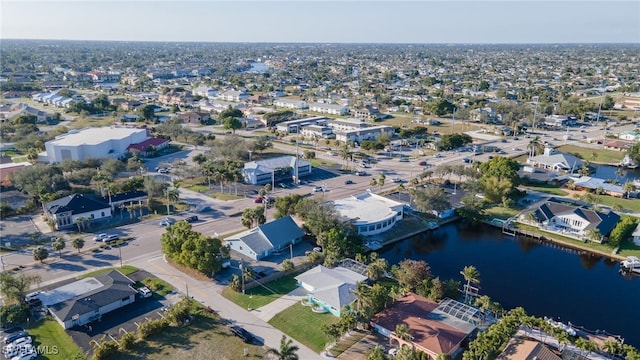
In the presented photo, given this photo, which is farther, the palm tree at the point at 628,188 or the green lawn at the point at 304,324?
the palm tree at the point at 628,188

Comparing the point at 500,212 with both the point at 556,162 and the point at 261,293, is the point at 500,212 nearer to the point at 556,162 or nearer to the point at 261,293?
the point at 556,162

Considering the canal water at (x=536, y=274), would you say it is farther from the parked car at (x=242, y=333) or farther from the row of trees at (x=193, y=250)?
the parked car at (x=242, y=333)

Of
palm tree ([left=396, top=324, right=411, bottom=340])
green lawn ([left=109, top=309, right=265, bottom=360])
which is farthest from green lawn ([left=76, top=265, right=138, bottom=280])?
palm tree ([left=396, top=324, right=411, bottom=340])

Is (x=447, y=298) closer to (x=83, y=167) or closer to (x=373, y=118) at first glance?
(x=83, y=167)

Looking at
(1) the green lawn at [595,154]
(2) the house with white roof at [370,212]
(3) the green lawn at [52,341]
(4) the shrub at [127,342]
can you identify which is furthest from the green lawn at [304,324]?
(1) the green lawn at [595,154]

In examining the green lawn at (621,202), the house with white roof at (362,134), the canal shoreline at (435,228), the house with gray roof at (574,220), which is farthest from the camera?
the house with white roof at (362,134)
